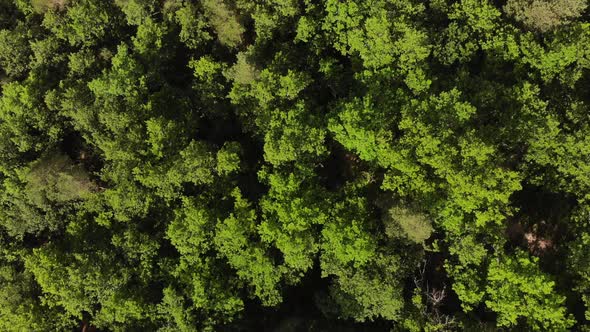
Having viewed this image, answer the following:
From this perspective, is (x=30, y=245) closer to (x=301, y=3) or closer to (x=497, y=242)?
(x=301, y=3)

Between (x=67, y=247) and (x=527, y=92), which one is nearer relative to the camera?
(x=527, y=92)

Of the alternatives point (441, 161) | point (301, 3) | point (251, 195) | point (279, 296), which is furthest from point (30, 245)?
point (441, 161)

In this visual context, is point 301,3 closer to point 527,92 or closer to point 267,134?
point 267,134

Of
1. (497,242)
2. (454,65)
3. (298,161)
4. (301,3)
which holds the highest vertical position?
(301,3)

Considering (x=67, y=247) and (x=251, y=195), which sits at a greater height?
(x=251, y=195)

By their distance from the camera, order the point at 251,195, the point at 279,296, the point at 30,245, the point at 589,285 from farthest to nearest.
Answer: the point at 30,245
the point at 251,195
the point at 279,296
the point at 589,285

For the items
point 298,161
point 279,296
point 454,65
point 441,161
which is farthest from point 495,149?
point 279,296

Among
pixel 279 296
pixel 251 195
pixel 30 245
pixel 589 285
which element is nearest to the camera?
pixel 589 285
